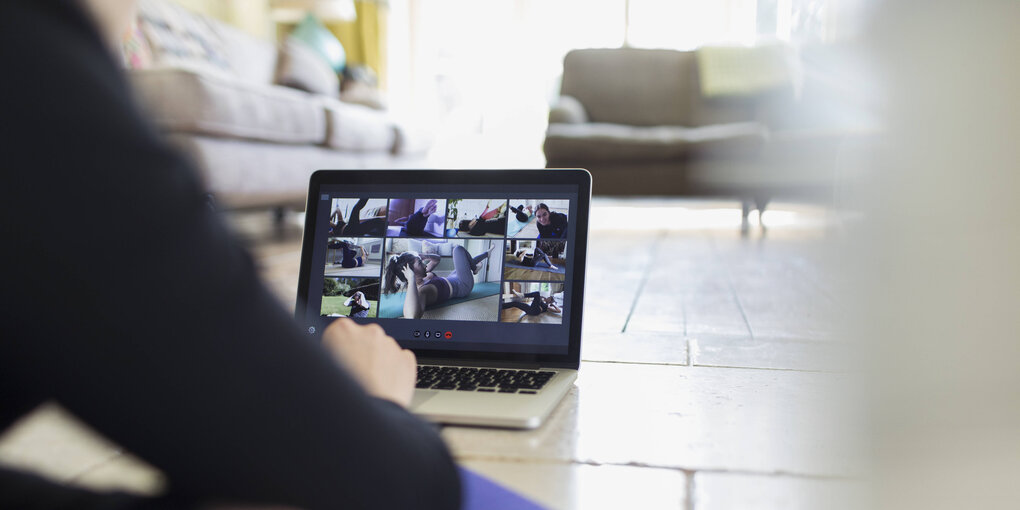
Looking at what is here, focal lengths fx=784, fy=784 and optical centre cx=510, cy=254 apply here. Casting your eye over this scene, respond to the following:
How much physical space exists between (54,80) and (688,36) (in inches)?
264

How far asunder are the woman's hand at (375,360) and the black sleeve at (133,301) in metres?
0.17

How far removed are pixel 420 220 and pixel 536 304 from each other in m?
0.17

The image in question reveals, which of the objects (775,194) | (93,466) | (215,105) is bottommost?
(93,466)

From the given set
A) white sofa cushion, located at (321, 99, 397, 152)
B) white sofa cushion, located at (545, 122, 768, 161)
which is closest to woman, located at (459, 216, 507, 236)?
white sofa cushion, located at (321, 99, 397, 152)

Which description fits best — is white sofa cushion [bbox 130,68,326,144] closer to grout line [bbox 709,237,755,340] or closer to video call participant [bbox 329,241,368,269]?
video call participant [bbox 329,241,368,269]

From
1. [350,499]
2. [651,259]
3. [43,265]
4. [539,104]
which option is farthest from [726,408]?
[539,104]

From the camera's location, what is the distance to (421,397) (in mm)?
749

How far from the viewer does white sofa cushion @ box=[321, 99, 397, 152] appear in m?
3.21

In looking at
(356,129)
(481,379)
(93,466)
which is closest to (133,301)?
(93,466)

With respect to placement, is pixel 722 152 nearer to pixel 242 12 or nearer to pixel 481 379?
pixel 481 379

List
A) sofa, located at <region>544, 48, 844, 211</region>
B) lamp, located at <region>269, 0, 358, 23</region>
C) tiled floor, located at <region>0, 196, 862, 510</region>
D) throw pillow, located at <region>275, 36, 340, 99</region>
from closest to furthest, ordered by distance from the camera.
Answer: tiled floor, located at <region>0, 196, 862, 510</region>
sofa, located at <region>544, 48, 844, 211</region>
throw pillow, located at <region>275, 36, 340, 99</region>
lamp, located at <region>269, 0, 358, 23</region>

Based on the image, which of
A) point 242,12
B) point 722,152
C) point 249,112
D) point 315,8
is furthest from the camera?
point 242,12

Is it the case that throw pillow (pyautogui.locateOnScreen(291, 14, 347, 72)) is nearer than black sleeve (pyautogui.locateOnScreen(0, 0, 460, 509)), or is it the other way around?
black sleeve (pyautogui.locateOnScreen(0, 0, 460, 509))

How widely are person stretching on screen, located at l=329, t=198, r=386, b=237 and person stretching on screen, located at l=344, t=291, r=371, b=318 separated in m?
0.07
